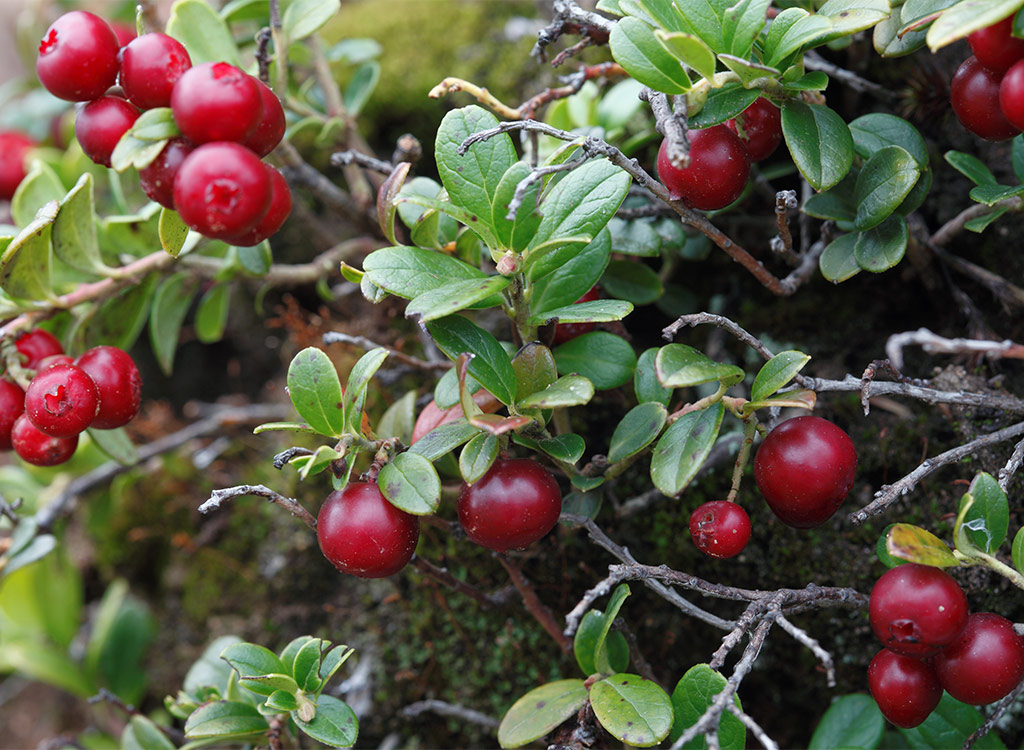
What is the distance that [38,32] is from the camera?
2883 millimetres

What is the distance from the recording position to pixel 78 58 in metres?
1.29

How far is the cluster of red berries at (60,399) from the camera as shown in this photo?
4.66 feet

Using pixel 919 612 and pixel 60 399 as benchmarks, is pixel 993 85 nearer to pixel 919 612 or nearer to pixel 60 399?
pixel 919 612

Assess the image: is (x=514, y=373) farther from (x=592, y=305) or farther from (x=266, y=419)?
(x=266, y=419)

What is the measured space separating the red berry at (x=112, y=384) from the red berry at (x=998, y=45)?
1.56m

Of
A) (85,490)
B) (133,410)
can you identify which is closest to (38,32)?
(85,490)

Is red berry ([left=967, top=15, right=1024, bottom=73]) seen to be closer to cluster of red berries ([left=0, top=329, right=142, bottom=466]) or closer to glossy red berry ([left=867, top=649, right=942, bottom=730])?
glossy red berry ([left=867, top=649, right=942, bottom=730])

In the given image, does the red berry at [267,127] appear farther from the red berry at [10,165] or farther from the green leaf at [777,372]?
the red berry at [10,165]

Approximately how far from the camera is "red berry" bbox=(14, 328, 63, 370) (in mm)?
1644

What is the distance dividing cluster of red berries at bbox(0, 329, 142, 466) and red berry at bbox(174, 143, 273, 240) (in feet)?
1.67

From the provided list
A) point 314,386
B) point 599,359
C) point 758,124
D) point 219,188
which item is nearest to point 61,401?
point 314,386

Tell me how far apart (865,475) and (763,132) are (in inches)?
31.0

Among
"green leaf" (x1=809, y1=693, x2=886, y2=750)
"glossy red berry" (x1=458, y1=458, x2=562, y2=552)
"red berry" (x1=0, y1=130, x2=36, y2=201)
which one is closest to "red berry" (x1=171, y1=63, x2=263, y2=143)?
"glossy red berry" (x1=458, y1=458, x2=562, y2=552)

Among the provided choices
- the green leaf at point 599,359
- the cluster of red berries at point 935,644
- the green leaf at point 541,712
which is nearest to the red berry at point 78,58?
the green leaf at point 599,359
